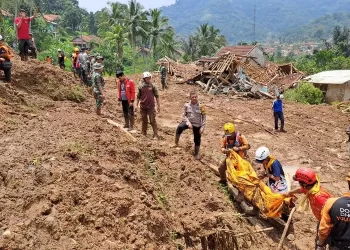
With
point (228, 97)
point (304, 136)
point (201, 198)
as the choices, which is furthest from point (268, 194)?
point (228, 97)

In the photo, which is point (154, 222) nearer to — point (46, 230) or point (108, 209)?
point (108, 209)

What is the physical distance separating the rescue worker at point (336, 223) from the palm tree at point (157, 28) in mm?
41606

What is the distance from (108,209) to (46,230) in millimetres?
832

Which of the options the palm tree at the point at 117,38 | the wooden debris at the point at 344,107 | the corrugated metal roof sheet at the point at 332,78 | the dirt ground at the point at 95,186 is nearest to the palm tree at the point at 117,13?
the palm tree at the point at 117,38

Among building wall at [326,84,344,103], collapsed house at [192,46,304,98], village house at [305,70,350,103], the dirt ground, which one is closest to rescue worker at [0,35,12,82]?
the dirt ground

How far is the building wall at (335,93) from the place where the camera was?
23500 mm

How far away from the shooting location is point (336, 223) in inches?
160

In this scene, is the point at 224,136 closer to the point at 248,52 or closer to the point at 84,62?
the point at 84,62

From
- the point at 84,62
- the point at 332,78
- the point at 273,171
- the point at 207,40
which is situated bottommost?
the point at 273,171

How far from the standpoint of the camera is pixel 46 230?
13.2ft

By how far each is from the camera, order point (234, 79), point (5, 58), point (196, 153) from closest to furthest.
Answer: point (196, 153) < point (5, 58) < point (234, 79)

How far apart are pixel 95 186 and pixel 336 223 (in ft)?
9.99

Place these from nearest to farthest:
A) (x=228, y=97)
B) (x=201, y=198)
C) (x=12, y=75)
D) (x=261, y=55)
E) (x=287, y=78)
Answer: (x=201, y=198) → (x=12, y=75) → (x=228, y=97) → (x=287, y=78) → (x=261, y=55)

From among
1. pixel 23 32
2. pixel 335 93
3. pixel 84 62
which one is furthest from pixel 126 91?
pixel 335 93
